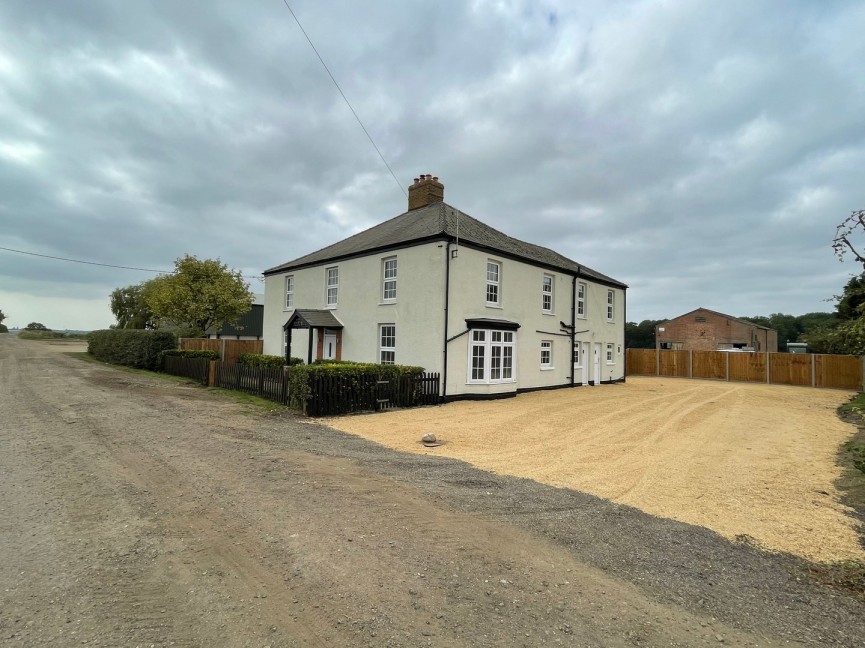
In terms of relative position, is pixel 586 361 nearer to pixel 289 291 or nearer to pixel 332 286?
pixel 332 286

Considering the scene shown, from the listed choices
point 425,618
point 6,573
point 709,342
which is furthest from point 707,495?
point 709,342

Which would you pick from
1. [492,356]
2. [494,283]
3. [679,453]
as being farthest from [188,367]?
[679,453]

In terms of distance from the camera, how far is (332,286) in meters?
22.4

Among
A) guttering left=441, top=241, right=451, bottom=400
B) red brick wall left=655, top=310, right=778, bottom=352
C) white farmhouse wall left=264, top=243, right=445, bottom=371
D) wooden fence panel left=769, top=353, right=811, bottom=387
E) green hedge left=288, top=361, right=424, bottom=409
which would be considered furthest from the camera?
red brick wall left=655, top=310, right=778, bottom=352

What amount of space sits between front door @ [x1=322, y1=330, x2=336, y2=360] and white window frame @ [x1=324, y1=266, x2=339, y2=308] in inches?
56.7

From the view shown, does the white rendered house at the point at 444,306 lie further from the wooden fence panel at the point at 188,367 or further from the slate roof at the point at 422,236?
the wooden fence panel at the point at 188,367

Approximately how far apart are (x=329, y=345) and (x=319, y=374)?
8.75 meters

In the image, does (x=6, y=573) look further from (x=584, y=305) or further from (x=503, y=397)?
(x=584, y=305)

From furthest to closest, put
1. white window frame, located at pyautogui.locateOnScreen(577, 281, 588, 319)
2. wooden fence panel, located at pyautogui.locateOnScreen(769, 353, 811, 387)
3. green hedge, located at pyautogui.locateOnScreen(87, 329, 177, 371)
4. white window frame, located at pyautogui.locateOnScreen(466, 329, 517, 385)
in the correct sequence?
wooden fence panel, located at pyautogui.locateOnScreen(769, 353, 811, 387), green hedge, located at pyautogui.locateOnScreen(87, 329, 177, 371), white window frame, located at pyautogui.locateOnScreen(577, 281, 588, 319), white window frame, located at pyautogui.locateOnScreen(466, 329, 517, 385)

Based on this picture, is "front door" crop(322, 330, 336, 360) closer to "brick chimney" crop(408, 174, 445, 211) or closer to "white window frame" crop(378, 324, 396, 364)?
"white window frame" crop(378, 324, 396, 364)

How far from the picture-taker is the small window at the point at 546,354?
22250mm

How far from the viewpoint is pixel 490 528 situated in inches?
203

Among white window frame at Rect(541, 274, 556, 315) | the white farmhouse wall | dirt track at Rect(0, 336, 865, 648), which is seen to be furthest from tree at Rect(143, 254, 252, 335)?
dirt track at Rect(0, 336, 865, 648)

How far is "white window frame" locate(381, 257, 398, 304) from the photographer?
1922cm
